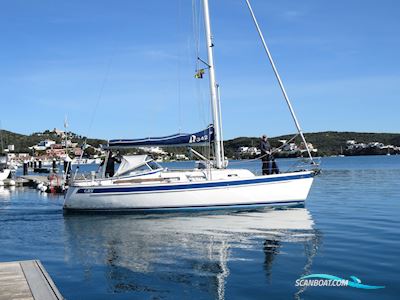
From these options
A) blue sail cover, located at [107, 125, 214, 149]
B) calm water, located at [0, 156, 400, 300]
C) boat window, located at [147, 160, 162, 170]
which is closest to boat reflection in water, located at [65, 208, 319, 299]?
calm water, located at [0, 156, 400, 300]

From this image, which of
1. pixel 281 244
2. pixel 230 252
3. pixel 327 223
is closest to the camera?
pixel 230 252

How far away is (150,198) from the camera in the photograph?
21.2m

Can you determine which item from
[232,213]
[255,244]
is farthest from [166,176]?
[255,244]

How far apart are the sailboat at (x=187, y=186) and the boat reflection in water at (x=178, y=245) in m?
0.61

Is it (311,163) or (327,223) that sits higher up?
(311,163)

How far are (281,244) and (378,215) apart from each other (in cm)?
803

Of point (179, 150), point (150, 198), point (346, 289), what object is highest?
point (179, 150)

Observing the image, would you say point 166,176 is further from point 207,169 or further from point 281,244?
point 281,244

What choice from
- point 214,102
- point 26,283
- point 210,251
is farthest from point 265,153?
point 26,283

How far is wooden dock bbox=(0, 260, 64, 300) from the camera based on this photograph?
7219mm

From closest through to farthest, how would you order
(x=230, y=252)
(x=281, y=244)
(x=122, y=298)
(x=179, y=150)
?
(x=122, y=298), (x=230, y=252), (x=281, y=244), (x=179, y=150)

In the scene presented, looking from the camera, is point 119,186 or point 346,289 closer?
point 346,289

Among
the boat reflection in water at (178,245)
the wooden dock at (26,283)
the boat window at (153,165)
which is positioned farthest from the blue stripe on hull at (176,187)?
the wooden dock at (26,283)

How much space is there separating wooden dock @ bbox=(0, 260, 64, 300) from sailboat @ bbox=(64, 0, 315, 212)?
11982 millimetres
